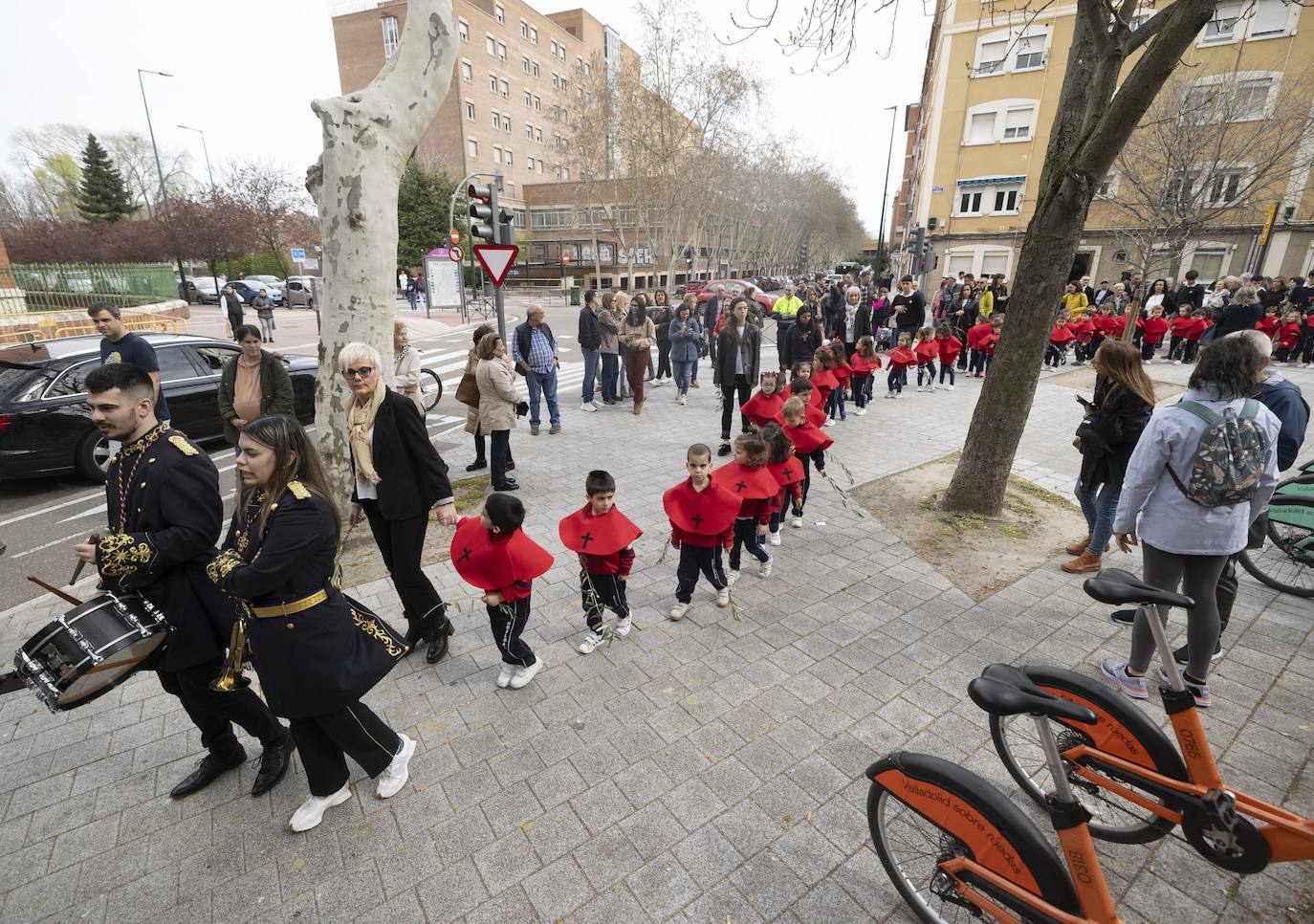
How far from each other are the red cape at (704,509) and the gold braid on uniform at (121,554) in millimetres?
2721

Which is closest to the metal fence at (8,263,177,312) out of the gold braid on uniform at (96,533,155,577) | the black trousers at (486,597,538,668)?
the gold braid on uniform at (96,533,155,577)

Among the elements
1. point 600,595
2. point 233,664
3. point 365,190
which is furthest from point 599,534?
point 365,190

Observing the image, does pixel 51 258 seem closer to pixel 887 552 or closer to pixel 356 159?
pixel 356 159

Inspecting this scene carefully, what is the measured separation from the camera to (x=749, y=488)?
15.1ft

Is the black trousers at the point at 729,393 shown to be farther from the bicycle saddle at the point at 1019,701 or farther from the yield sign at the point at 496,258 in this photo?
the bicycle saddle at the point at 1019,701

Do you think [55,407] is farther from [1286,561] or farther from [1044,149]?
[1044,149]

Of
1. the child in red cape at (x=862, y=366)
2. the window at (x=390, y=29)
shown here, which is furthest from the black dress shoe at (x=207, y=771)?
the window at (x=390, y=29)

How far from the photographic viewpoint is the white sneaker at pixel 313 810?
2771 millimetres

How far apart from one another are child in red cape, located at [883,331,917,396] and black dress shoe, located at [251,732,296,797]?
37.9ft

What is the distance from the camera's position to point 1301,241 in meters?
28.0

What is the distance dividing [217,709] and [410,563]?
4.01ft

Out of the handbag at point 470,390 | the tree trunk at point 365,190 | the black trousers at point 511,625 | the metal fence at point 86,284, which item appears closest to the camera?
the black trousers at point 511,625

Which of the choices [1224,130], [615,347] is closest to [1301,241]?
[1224,130]

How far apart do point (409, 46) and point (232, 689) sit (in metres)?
5.54
